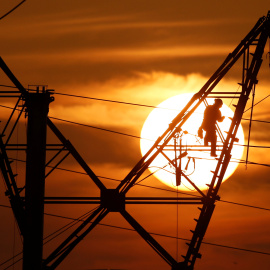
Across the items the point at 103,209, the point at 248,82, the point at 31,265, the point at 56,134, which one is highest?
the point at 248,82

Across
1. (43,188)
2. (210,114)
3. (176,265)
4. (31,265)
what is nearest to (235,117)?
(210,114)

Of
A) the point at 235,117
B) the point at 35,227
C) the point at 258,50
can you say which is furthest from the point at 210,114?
the point at 35,227

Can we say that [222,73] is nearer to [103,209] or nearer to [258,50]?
[258,50]

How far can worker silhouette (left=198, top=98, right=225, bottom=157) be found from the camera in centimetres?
2936

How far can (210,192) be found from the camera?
3047cm

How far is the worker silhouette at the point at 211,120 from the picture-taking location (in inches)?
1156

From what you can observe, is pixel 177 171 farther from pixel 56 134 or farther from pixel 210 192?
pixel 56 134

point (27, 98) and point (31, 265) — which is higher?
point (27, 98)

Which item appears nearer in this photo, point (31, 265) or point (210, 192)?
point (31, 265)

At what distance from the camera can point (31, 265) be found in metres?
27.7

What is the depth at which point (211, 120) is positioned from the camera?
2942 centimetres

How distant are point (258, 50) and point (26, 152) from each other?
12256mm

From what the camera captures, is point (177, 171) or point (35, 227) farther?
point (177, 171)

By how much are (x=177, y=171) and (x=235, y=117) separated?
12.9 ft
